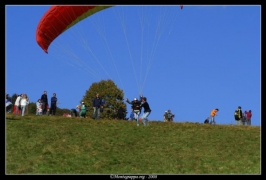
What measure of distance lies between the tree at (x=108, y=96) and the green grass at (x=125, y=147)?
38.5 metres

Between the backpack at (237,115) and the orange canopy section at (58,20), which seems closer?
the orange canopy section at (58,20)

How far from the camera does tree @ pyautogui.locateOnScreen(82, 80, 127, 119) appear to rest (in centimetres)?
6700

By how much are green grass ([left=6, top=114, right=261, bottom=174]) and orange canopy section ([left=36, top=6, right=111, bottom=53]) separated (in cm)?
470

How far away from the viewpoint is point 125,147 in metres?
22.1

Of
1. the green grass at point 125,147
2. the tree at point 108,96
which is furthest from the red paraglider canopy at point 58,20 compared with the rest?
the tree at point 108,96

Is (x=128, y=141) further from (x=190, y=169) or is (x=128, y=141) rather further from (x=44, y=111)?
(x=44, y=111)

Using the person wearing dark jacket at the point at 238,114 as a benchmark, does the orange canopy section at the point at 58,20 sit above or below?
above

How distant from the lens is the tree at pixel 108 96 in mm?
67000

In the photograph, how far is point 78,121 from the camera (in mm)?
28078

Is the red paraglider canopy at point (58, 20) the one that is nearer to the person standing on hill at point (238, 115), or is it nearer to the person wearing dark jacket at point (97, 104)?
the person wearing dark jacket at point (97, 104)

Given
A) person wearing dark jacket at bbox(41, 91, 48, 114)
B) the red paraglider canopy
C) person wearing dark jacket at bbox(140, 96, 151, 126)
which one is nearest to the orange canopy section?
the red paraglider canopy

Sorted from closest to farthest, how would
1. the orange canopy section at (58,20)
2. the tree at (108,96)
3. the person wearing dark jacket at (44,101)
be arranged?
the orange canopy section at (58,20) < the person wearing dark jacket at (44,101) < the tree at (108,96)
